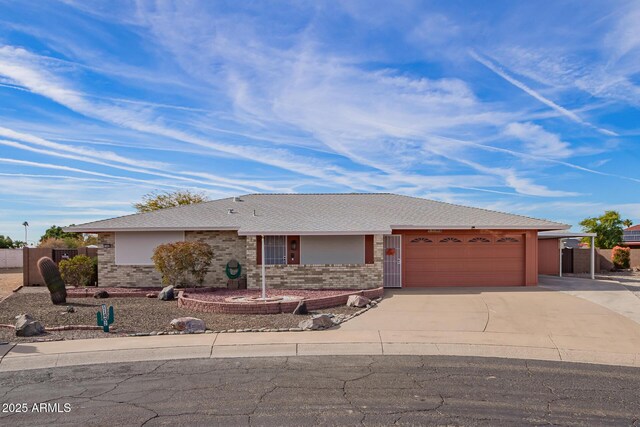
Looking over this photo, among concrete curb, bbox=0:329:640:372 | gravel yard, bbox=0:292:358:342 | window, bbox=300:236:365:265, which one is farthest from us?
window, bbox=300:236:365:265

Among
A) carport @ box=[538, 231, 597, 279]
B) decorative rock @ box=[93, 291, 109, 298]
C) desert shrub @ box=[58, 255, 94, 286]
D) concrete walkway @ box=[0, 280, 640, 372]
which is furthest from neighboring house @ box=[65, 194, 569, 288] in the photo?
carport @ box=[538, 231, 597, 279]

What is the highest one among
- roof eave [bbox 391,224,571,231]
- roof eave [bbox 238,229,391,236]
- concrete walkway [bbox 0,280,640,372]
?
roof eave [bbox 391,224,571,231]

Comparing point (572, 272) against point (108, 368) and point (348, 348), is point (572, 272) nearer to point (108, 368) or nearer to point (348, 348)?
→ point (348, 348)

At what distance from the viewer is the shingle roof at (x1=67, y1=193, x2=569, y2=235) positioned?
20.8m

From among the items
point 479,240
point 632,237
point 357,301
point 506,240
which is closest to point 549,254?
point 506,240

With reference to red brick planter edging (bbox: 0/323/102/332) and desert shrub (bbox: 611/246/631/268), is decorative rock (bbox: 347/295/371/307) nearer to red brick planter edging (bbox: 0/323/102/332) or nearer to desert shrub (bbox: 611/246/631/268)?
red brick planter edging (bbox: 0/323/102/332)

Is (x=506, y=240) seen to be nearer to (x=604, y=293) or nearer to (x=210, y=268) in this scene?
(x=604, y=293)

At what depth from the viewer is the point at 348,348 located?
35.8 ft

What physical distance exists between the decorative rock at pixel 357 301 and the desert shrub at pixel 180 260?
6605 mm

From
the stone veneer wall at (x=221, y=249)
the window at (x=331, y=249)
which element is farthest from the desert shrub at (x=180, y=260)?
the window at (x=331, y=249)

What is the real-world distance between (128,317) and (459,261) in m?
12.9

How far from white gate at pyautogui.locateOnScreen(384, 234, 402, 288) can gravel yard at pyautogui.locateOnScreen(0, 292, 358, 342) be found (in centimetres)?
559

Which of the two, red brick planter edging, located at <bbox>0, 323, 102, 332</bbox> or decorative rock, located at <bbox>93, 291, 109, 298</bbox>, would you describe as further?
decorative rock, located at <bbox>93, 291, 109, 298</bbox>

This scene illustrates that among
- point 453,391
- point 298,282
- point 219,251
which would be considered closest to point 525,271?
point 298,282
